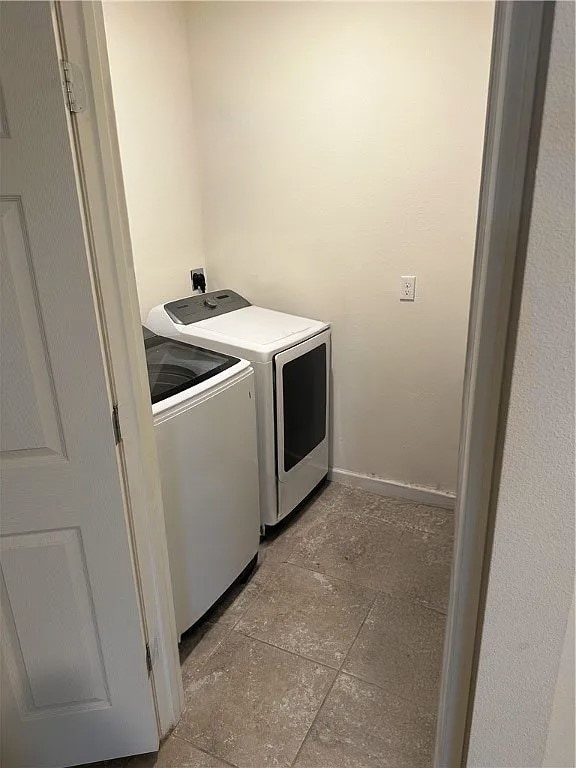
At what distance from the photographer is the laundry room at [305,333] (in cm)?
175

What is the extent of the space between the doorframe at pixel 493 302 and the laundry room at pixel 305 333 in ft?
2.68

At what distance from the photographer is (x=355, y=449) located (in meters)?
2.82

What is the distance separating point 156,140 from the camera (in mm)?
2398

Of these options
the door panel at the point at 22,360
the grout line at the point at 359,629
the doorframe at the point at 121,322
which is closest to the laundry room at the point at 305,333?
the grout line at the point at 359,629

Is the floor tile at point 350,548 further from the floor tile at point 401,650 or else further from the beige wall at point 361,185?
the beige wall at point 361,185

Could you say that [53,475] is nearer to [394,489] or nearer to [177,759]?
[177,759]

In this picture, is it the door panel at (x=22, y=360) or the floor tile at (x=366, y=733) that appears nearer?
the door panel at (x=22, y=360)

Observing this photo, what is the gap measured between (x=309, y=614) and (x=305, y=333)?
1187 millimetres

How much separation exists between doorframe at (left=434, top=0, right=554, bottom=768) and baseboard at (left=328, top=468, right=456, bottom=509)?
5.52 ft

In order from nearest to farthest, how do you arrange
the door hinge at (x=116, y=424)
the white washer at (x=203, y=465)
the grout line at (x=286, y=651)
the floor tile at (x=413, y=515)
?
1. the door hinge at (x=116, y=424)
2. the white washer at (x=203, y=465)
3. the grout line at (x=286, y=651)
4. the floor tile at (x=413, y=515)

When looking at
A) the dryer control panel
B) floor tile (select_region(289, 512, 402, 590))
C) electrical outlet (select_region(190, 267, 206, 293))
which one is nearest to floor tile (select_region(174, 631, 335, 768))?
floor tile (select_region(289, 512, 402, 590))

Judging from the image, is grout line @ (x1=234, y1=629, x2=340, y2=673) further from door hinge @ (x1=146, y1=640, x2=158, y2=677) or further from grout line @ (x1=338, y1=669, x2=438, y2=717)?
door hinge @ (x1=146, y1=640, x2=158, y2=677)

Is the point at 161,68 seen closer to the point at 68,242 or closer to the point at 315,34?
the point at 315,34

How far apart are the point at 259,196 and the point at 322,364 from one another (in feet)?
2.92
